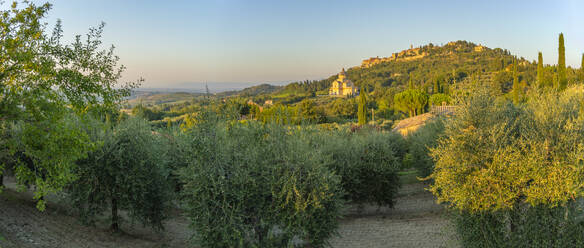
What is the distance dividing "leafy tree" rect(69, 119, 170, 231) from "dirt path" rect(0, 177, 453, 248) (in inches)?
33.4

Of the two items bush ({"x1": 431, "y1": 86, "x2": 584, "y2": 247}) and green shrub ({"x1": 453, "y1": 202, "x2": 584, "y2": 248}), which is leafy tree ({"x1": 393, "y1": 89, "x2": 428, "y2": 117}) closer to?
bush ({"x1": 431, "y1": 86, "x2": 584, "y2": 247})

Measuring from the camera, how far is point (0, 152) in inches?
421

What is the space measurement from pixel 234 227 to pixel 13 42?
25.3 feet

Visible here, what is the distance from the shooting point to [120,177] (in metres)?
12.1

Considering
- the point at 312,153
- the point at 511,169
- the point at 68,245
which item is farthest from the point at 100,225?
the point at 511,169

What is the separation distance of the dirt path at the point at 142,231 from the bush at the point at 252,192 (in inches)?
100

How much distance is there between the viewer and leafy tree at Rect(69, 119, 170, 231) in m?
12.0

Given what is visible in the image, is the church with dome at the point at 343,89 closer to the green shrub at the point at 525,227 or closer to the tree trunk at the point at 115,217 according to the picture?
the tree trunk at the point at 115,217

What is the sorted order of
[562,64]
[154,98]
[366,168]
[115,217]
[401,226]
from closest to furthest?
1. [115,217]
2. [401,226]
3. [366,168]
4. [562,64]
5. [154,98]

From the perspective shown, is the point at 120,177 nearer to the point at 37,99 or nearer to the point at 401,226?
the point at 37,99

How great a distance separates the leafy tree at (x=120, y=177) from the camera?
11969mm

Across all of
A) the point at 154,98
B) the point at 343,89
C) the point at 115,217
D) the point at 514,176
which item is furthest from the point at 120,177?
the point at 343,89

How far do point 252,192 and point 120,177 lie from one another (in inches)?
245

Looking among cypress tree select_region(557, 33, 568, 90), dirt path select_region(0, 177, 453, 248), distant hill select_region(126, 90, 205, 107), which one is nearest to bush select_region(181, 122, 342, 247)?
distant hill select_region(126, 90, 205, 107)
